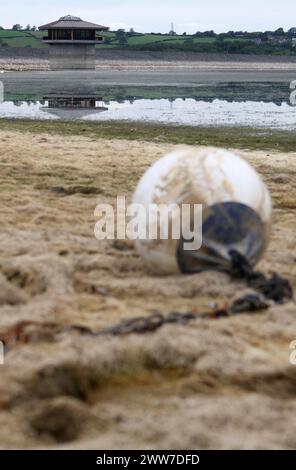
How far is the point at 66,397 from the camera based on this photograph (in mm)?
3527

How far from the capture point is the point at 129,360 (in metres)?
3.88

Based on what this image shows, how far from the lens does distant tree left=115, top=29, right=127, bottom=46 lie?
318 ft

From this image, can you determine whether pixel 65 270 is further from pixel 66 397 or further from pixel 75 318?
pixel 66 397

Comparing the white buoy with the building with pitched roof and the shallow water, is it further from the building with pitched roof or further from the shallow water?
the building with pitched roof

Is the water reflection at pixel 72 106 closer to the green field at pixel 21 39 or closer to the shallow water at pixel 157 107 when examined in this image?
the shallow water at pixel 157 107

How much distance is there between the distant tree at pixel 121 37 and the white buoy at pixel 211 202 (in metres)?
93.2

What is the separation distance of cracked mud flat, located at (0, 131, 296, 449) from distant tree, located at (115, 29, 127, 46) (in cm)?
9309

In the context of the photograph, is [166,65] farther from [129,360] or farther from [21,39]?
[129,360]

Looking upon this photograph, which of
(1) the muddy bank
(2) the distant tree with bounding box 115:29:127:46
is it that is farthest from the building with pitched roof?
(2) the distant tree with bounding box 115:29:127:46

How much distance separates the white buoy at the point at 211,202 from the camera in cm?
511

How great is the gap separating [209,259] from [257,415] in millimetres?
1937

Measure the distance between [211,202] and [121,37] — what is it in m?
98.4

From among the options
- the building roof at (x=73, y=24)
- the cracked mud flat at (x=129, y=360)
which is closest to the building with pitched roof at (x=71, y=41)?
the building roof at (x=73, y=24)
